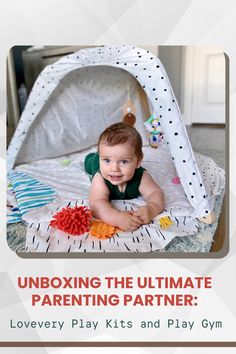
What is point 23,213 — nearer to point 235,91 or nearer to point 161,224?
point 161,224

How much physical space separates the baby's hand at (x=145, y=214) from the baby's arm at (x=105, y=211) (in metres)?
0.01

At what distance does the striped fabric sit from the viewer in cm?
97

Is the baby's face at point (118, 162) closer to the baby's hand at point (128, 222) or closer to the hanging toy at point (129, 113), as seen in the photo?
the baby's hand at point (128, 222)

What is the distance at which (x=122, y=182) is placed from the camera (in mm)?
974

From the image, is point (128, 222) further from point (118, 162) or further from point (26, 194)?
point (26, 194)

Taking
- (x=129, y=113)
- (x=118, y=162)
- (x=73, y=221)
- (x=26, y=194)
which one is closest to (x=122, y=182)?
(x=118, y=162)

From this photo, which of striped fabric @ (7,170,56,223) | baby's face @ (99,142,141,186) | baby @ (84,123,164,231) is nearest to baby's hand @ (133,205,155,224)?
baby @ (84,123,164,231)

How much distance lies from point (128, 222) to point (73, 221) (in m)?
0.13

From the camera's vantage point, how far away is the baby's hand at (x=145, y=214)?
0.87 metres

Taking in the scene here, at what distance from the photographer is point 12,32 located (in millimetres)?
622

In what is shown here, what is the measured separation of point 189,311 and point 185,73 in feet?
5.10

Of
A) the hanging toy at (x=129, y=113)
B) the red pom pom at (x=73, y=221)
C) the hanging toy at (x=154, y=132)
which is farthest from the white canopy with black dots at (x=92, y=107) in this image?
the red pom pom at (x=73, y=221)

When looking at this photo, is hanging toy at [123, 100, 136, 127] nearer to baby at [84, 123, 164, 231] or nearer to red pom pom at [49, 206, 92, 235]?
baby at [84, 123, 164, 231]

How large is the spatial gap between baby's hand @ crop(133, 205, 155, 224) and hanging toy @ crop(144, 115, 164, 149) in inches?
17.1
